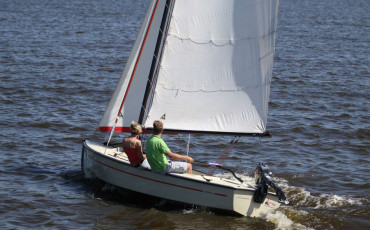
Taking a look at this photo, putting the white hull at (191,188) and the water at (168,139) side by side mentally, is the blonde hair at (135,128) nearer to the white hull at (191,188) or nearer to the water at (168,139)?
the white hull at (191,188)

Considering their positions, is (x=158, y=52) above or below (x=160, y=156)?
above

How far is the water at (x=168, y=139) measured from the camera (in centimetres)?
1226

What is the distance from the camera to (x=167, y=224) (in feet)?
39.0

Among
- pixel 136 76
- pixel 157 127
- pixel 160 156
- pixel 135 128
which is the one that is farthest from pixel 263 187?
pixel 136 76

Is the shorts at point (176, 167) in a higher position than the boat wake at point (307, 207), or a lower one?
higher

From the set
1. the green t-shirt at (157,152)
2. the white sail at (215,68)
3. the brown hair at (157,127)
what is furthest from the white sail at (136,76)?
the green t-shirt at (157,152)

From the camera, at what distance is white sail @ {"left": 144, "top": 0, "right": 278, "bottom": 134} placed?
12.6m

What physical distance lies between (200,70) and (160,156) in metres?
2.21

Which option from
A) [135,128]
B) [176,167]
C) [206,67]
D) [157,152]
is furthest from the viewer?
[206,67]

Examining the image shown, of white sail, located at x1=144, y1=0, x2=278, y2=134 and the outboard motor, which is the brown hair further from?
the outboard motor

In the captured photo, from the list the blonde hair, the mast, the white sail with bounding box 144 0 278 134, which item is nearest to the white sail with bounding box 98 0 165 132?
the mast

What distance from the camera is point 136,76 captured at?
13.2 metres

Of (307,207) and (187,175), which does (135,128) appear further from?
(307,207)

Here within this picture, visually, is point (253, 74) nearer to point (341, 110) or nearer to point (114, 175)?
point (114, 175)
